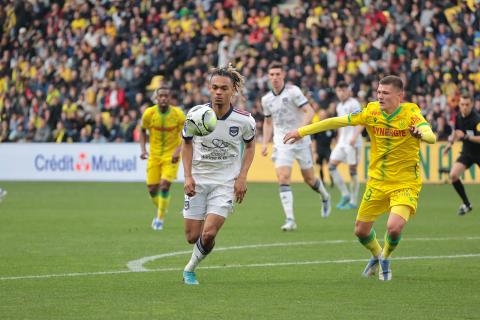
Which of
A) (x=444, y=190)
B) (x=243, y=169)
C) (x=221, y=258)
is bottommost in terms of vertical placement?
(x=444, y=190)

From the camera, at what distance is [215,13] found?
111 feet

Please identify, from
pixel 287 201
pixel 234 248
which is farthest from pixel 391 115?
pixel 287 201

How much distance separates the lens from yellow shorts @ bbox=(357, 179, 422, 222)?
10.4 metres

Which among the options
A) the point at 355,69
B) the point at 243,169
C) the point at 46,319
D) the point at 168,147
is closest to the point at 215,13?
the point at 355,69

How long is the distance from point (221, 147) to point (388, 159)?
1.75m

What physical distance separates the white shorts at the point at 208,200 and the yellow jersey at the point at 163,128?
701 centimetres

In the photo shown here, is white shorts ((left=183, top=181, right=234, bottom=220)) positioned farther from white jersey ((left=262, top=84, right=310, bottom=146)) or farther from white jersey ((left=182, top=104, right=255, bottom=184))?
white jersey ((left=262, top=84, right=310, bottom=146))

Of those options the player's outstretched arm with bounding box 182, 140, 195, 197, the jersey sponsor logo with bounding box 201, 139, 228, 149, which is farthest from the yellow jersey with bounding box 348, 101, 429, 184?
the player's outstretched arm with bounding box 182, 140, 195, 197

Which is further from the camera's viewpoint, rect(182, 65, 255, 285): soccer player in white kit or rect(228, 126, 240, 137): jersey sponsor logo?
rect(228, 126, 240, 137): jersey sponsor logo

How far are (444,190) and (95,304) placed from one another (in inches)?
729

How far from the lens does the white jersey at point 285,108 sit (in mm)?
17344

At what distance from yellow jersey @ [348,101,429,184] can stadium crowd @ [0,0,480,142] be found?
54.5ft

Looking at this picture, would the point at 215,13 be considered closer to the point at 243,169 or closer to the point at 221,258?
the point at 221,258

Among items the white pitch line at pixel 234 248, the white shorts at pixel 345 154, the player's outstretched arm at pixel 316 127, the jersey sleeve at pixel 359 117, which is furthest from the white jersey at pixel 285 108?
the player's outstretched arm at pixel 316 127
